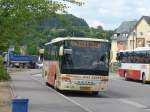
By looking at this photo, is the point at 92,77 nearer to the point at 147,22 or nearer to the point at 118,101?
the point at 118,101

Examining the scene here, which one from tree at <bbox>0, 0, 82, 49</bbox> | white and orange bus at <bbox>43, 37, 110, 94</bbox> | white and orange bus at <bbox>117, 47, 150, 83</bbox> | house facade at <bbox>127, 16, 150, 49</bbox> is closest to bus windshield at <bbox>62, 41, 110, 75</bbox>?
white and orange bus at <bbox>43, 37, 110, 94</bbox>

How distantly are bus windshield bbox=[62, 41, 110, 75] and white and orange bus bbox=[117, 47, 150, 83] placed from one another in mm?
16010

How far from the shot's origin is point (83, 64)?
94.4 feet

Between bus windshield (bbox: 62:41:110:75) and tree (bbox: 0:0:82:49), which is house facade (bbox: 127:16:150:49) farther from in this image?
tree (bbox: 0:0:82:49)

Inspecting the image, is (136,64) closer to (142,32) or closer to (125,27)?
(142,32)

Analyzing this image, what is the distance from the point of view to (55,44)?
32750 millimetres

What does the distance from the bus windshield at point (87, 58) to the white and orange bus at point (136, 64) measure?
1601 cm

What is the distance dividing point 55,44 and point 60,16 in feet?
36.5

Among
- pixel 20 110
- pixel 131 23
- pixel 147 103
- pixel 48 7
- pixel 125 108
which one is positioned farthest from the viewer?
pixel 131 23

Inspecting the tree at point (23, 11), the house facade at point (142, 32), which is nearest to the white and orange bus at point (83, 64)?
the tree at point (23, 11)

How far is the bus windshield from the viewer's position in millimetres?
28688

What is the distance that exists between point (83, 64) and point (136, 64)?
19.7 metres

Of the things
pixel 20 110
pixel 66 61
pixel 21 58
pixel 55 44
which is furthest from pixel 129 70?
pixel 21 58

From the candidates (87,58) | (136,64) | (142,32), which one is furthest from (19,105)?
(142,32)
